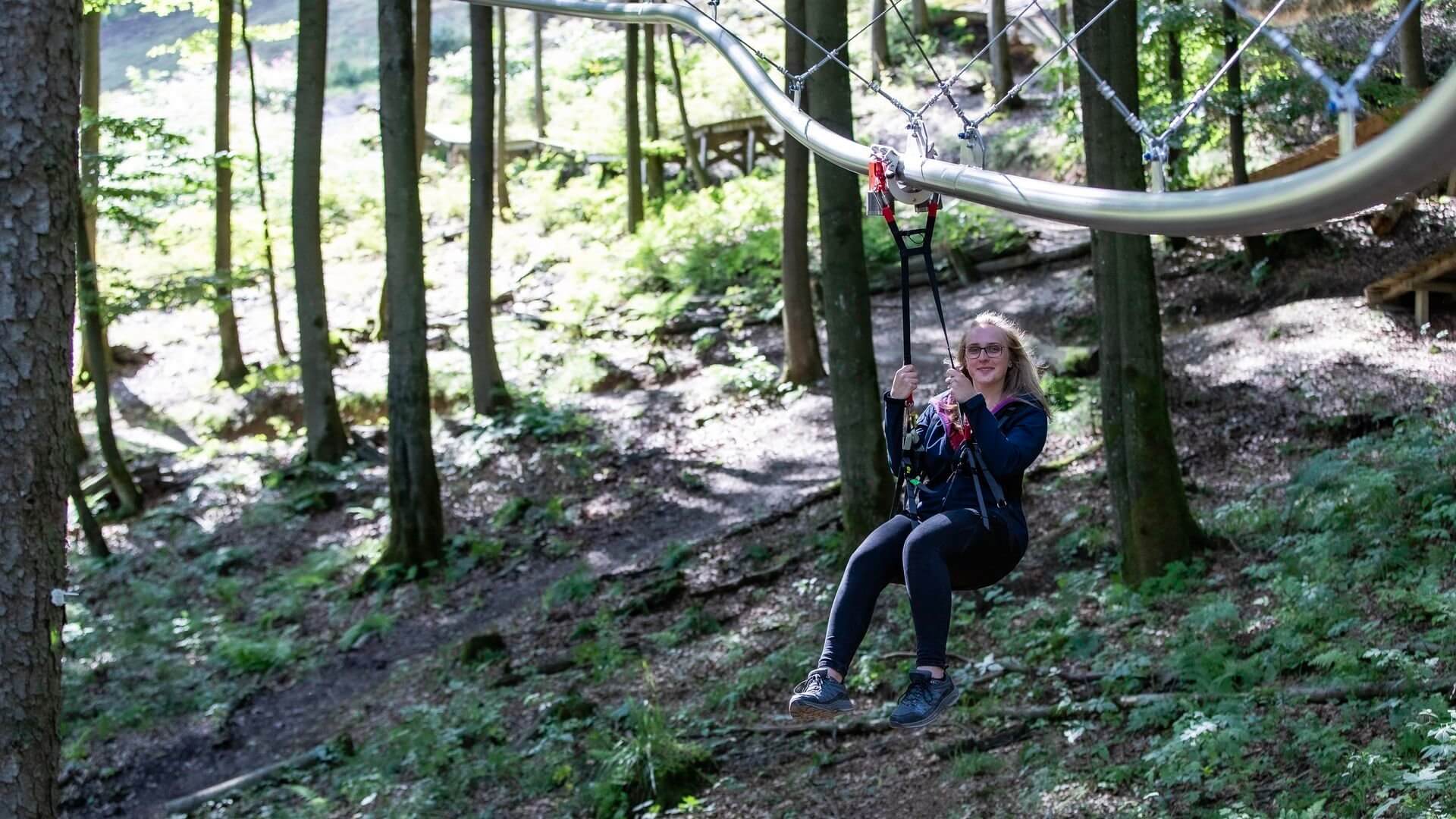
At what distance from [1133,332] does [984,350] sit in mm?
3873

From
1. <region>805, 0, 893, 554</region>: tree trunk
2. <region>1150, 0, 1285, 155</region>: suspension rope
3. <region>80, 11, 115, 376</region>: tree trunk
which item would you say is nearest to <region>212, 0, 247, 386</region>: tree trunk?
<region>80, 11, 115, 376</region>: tree trunk

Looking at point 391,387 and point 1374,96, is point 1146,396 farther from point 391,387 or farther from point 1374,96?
point 391,387

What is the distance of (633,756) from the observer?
7.71 meters

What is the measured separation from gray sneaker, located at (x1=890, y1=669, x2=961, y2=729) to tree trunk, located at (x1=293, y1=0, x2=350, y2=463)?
42.7 ft

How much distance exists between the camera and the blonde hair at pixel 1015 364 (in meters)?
4.78

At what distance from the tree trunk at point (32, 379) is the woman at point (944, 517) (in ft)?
8.99

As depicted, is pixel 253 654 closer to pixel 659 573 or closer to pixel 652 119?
pixel 659 573

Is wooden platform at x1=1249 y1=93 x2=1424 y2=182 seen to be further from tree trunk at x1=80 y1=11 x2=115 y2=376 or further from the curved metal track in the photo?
tree trunk at x1=80 y1=11 x2=115 y2=376

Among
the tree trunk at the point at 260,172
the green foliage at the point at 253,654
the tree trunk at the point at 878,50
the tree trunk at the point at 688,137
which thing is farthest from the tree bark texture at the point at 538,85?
the green foliage at the point at 253,654

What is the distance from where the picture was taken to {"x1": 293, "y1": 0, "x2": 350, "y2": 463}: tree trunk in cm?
1524

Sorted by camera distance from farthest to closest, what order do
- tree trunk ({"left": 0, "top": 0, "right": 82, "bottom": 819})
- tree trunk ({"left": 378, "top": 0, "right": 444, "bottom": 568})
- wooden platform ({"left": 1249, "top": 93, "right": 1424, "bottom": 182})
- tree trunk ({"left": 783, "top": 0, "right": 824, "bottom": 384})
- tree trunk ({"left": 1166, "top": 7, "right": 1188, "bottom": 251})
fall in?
tree trunk ({"left": 1166, "top": 7, "right": 1188, "bottom": 251}), tree trunk ({"left": 783, "top": 0, "right": 824, "bottom": 384}), tree trunk ({"left": 378, "top": 0, "right": 444, "bottom": 568}), wooden platform ({"left": 1249, "top": 93, "right": 1424, "bottom": 182}), tree trunk ({"left": 0, "top": 0, "right": 82, "bottom": 819})

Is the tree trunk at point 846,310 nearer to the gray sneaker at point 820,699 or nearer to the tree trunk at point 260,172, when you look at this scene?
the gray sneaker at point 820,699

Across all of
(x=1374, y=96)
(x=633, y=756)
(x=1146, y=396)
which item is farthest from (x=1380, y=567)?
(x=1374, y=96)

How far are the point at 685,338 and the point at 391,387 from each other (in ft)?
22.1
